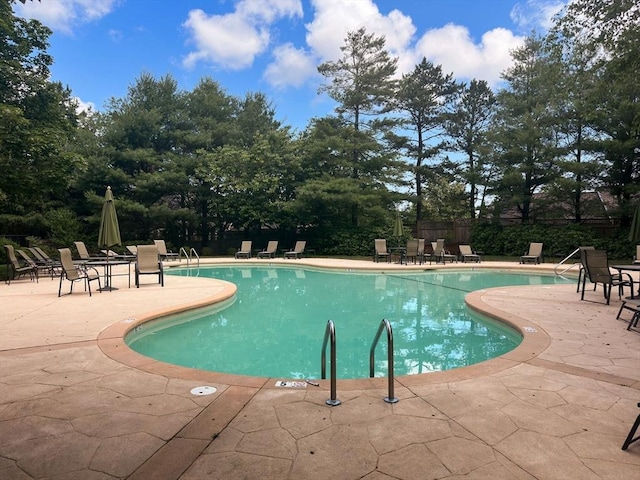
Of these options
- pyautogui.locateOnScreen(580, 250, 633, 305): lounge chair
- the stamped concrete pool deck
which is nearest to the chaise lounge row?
pyautogui.locateOnScreen(580, 250, 633, 305): lounge chair

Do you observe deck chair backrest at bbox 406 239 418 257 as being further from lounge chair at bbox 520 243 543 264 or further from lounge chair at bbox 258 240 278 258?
lounge chair at bbox 258 240 278 258

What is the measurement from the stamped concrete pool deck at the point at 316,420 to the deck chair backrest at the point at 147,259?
523cm

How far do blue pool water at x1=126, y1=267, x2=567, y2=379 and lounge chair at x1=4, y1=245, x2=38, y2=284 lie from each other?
5755 mm

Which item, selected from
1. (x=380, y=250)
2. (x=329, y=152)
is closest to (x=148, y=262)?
(x=380, y=250)

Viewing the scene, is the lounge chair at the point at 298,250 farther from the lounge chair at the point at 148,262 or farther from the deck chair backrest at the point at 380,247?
the lounge chair at the point at 148,262

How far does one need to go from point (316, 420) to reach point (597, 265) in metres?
6.73

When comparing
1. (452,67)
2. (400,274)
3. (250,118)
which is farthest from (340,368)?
(452,67)

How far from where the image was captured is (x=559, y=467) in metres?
2.11

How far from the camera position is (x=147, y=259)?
9.83m

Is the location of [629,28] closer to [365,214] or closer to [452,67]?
[365,214]

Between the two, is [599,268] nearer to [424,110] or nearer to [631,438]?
[631,438]

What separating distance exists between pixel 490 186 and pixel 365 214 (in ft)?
21.1

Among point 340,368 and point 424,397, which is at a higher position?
point 424,397

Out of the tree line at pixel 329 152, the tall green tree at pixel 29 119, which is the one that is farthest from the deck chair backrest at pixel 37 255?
the tree line at pixel 329 152
